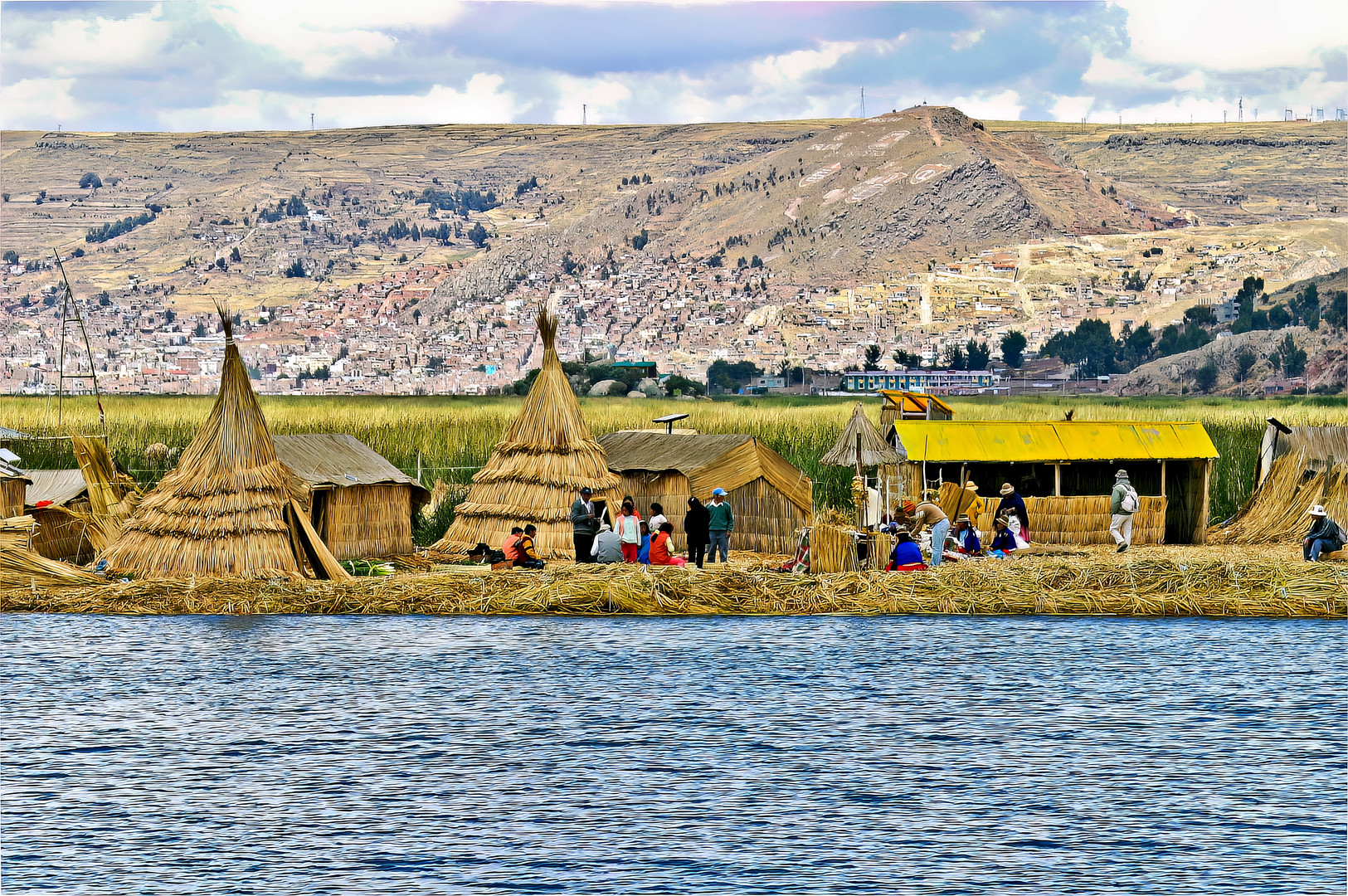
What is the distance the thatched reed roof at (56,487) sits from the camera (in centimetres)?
2688

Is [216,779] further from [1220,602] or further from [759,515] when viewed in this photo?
[759,515]

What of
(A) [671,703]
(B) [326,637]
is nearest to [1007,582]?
(A) [671,703]

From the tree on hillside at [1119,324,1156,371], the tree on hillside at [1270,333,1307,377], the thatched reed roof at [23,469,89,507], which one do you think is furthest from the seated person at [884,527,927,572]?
the tree on hillside at [1119,324,1156,371]

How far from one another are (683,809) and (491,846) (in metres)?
1.73

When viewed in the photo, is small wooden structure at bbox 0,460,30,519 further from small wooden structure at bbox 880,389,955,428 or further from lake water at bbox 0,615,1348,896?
small wooden structure at bbox 880,389,955,428

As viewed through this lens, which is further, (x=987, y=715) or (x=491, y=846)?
(x=987, y=715)

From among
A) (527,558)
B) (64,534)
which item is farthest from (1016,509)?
(64,534)

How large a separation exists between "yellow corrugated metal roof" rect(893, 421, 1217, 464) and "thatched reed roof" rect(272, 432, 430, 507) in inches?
382

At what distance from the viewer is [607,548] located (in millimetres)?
23781

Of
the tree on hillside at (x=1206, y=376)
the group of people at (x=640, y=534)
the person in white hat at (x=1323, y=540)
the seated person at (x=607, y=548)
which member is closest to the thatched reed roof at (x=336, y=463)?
the group of people at (x=640, y=534)

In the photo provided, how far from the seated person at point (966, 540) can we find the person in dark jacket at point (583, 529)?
5.92 metres

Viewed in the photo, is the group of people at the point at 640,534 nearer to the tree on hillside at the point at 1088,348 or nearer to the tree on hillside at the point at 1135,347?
the tree on hillside at the point at 1088,348

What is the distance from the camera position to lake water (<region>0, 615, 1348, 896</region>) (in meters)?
10.7

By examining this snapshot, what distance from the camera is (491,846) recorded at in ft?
36.8
